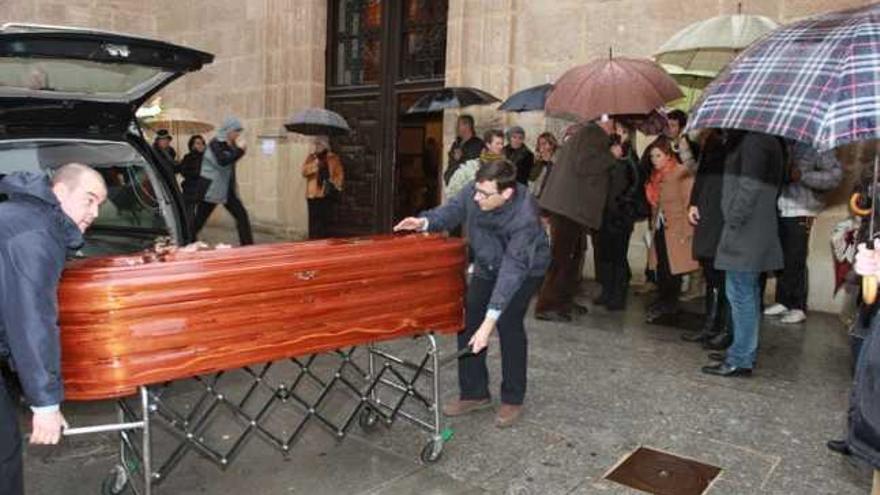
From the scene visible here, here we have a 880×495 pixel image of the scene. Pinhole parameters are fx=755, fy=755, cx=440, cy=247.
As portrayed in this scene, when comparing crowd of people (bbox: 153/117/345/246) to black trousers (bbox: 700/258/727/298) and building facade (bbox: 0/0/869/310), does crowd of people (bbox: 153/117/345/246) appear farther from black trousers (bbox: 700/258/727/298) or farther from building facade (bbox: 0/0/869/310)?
black trousers (bbox: 700/258/727/298)

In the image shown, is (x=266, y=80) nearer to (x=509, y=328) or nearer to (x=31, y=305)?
(x=509, y=328)

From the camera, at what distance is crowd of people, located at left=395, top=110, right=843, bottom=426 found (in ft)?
13.2

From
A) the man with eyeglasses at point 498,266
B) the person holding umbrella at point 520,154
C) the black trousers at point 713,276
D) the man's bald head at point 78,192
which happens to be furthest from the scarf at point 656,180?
the man's bald head at point 78,192

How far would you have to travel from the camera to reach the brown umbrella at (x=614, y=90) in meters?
6.10

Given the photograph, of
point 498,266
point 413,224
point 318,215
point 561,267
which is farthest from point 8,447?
point 318,215

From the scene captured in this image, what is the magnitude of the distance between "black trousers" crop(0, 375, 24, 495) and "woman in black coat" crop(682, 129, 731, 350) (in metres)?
4.70

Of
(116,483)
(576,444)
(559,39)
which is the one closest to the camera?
(116,483)

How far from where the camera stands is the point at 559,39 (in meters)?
9.07

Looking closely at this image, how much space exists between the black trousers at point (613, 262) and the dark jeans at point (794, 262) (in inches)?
53.8

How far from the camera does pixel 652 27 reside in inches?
329

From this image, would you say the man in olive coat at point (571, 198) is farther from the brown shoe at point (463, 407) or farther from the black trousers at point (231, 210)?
the black trousers at point (231, 210)

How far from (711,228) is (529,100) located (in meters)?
3.11

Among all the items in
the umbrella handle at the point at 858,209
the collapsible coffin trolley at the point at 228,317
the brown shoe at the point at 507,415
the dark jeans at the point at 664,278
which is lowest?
the brown shoe at the point at 507,415

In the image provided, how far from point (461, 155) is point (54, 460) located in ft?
17.9
